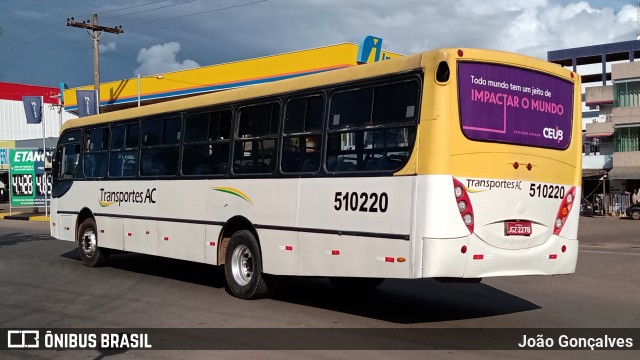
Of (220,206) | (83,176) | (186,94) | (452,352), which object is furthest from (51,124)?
(452,352)

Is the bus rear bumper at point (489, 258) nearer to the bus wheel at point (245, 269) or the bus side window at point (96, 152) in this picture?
the bus wheel at point (245, 269)

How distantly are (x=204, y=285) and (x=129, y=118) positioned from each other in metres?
3.78

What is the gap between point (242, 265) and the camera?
1034 cm

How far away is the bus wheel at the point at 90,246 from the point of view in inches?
561

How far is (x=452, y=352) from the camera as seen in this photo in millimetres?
7074

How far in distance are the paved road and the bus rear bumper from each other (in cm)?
87

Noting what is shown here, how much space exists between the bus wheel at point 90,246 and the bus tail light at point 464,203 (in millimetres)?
9125

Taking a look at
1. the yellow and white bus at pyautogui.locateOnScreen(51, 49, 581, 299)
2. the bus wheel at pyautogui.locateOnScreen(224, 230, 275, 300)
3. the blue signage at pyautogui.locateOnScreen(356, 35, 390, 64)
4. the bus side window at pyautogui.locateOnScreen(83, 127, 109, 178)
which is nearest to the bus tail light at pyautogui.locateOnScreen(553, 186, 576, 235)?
the yellow and white bus at pyautogui.locateOnScreen(51, 49, 581, 299)

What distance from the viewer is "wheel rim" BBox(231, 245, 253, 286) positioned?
10.2 metres

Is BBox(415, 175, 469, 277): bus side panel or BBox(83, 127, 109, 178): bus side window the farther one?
BBox(83, 127, 109, 178): bus side window

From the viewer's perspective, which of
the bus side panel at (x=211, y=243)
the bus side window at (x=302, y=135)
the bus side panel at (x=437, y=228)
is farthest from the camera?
the bus side panel at (x=211, y=243)

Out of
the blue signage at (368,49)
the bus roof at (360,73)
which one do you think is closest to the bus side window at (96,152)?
the bus roof at (360,73)

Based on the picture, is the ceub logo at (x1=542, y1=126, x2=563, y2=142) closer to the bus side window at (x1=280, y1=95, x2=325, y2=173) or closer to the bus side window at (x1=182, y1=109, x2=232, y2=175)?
the bus side window at (x1=280, y1=95, x2=325, y2=173)

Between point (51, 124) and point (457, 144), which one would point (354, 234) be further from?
point (51, 124)
